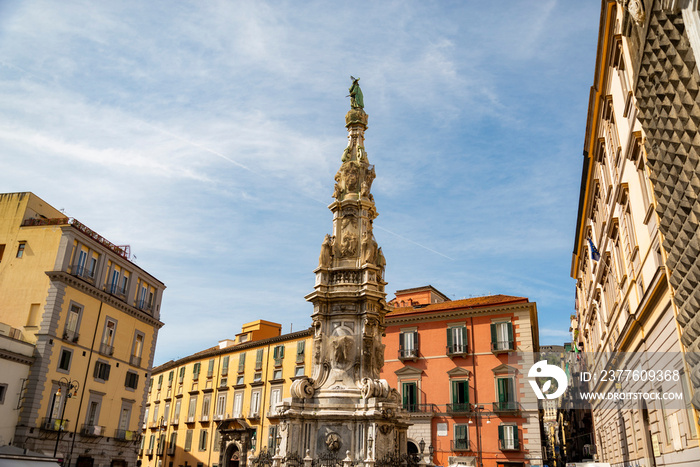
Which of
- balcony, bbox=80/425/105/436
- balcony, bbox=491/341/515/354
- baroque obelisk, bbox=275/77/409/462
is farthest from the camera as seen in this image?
balcony, bbox=491/341/515/354

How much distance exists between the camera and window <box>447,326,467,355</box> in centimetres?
3712

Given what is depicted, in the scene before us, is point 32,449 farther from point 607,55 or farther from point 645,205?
point 607,55

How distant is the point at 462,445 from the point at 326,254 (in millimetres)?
20631

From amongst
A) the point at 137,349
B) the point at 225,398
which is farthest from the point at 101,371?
the point at 225,398

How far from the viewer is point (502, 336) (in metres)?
36.3

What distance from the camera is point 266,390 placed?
145ft

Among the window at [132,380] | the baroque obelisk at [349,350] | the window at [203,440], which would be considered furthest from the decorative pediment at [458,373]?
the window at [203,440]

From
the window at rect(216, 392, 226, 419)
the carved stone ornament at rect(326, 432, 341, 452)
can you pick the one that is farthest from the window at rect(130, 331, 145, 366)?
the carved stone ornament at rect(326, 432, 341, 452)

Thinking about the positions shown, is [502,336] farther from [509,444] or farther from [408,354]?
[509,444]

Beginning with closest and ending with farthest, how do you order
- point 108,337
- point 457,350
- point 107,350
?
1. point 107,350
2. point 108,337
3. point 457,350

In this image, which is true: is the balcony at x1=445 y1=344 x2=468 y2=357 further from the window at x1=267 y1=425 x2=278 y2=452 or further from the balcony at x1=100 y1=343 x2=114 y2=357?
the balcony at x1=100 y1=343 x2=114 y2=357

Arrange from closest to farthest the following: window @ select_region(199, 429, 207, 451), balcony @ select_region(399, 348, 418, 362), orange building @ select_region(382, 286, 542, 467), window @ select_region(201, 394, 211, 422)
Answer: orange building @ select_region(382, 286, 542, 467) → balcony @ select_region(399, 348, 418, 362) → window @ select_region(199, 429, 207, 451) → window @ select_region(201, 394, 211, 422)

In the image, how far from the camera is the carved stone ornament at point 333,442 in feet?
55.3

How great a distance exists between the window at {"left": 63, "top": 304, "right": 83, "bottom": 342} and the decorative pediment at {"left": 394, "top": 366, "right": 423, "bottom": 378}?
821 inches
